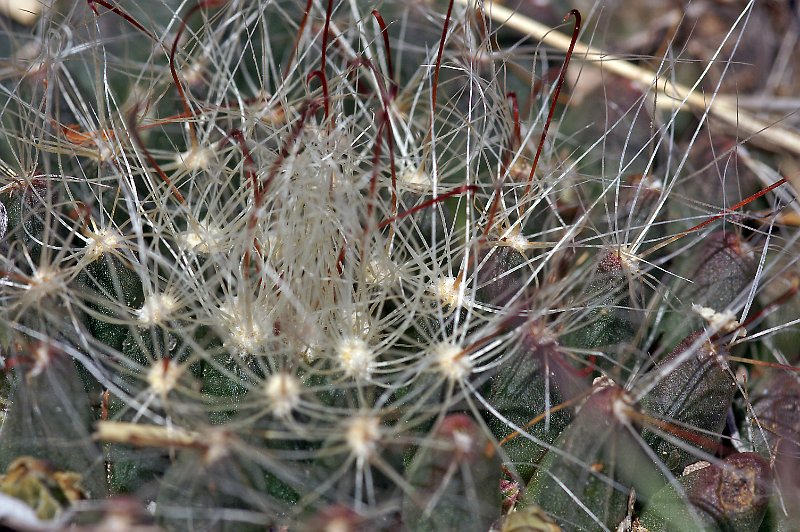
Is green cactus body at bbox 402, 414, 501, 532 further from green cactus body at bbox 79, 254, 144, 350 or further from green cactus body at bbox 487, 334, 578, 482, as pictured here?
green cactus body at bbox 79, 254, 144, 350

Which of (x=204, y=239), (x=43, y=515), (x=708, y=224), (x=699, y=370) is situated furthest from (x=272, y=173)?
(x=708, y=224)

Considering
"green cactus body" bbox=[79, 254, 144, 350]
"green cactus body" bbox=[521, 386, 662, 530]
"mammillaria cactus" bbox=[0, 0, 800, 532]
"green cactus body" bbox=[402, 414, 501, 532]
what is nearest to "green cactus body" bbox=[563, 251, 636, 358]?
"mammillaria cactus" bbox=[0, 0, 800, 532]

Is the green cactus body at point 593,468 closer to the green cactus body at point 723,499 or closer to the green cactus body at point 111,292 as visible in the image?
the green cactus body at point 723,499

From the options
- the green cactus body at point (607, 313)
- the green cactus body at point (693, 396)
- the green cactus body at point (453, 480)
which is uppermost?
the green cactus body at point (607, 313)

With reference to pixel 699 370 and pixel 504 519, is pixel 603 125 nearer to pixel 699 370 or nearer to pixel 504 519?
pixel 699 370

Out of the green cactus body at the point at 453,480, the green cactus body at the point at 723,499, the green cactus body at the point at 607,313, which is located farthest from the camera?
the green cactus body at the point at 607,313

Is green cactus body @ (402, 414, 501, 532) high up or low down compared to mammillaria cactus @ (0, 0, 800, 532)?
down

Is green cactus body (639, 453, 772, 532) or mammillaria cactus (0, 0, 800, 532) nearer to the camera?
mammillaria cactus (0, 0, 800, 532)

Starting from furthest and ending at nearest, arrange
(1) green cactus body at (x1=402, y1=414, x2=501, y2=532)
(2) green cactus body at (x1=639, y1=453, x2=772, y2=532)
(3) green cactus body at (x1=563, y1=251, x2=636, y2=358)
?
(3) green cactus body at (x1=563, y1=251, x2=636, y2=358), (2) green cactus body at (x1=639, y1=453, x2=772, y2=532), (1) green cactus body at (x1=402, y1=414, x2=501, y2=532)

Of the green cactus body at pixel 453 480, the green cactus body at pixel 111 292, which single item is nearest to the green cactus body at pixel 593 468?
the green cactus body at pixel 453 480

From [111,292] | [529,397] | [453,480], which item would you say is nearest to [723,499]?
[529,397]
